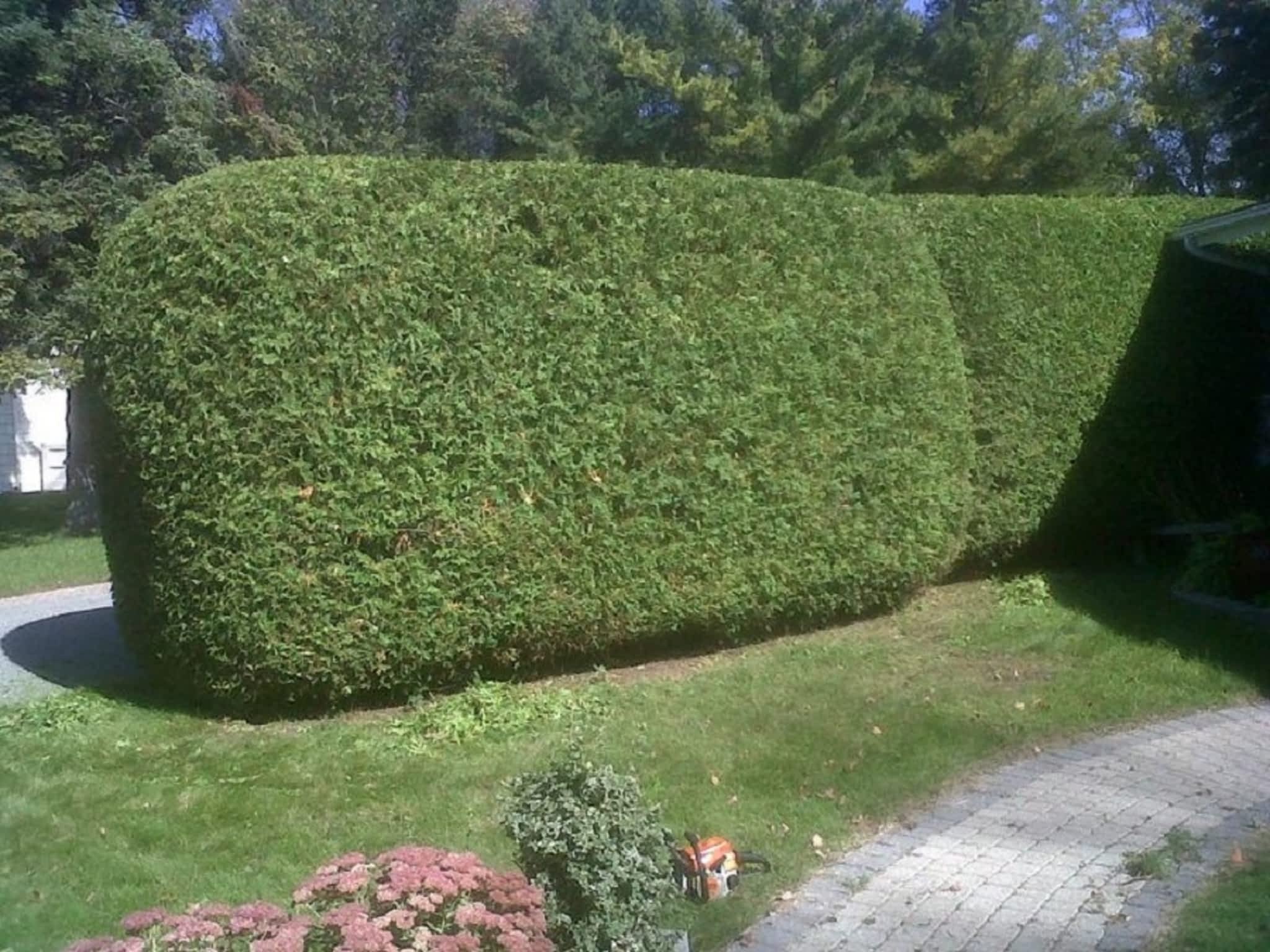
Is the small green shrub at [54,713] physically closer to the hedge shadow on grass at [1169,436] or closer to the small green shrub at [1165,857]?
the small green shrub at [1165,857]

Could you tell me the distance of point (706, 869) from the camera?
493 centimetres

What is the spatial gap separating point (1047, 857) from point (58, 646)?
6.82 metres

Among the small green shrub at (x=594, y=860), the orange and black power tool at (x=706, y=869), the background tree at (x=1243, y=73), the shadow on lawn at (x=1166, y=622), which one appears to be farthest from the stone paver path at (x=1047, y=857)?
the background tree at (x=1243, y=73)

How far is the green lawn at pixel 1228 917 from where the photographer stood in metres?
4.64

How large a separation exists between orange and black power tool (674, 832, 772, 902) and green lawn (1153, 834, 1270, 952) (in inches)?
56.0

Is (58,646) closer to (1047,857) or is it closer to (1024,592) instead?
(1024,592)

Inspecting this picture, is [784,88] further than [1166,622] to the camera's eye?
Yes

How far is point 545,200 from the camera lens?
751 cm

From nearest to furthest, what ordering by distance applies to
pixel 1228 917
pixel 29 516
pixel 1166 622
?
pixel 1228 917 < pixel 1166 622 < pixel 29 516

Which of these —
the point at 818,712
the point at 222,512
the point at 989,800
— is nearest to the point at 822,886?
the point at 989,800

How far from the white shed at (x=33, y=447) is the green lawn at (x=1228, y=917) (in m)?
27.7

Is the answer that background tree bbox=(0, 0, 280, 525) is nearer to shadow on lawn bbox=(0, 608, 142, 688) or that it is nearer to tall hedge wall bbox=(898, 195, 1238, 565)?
shadow on lawn bbox=(0, 608, 142, 688)

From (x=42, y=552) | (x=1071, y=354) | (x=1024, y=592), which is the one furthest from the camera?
(x=42, y=552)

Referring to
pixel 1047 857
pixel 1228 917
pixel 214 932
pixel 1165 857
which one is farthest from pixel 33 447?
pixel 1228 917
